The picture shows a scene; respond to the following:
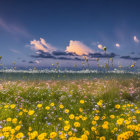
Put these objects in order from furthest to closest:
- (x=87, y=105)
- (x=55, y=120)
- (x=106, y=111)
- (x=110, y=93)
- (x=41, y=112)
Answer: (x=110, y=93) → (x=87, y=105) → (x=106, y=111) → (x=41, y=112) → (x=55, y=120)

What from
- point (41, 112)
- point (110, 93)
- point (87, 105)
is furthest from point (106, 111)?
point (41, 112)

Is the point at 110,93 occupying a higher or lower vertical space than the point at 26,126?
higher

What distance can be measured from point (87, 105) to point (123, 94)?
318 centimetres

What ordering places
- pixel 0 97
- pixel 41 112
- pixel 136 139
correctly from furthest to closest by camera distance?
pixel 0 97 < pixel 41 112 < pixel 136 139

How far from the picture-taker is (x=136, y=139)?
10.8ft

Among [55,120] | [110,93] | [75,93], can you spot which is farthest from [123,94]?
[55,120]

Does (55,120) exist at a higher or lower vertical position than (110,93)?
lower

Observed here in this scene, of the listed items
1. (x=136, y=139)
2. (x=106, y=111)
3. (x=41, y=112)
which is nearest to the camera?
(x=136, y=139)

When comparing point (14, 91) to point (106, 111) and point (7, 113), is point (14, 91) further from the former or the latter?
point (106, 111)

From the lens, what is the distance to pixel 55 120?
5184mm

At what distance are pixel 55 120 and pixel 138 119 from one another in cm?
232

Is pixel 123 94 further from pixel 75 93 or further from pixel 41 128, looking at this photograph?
pixel 41 128

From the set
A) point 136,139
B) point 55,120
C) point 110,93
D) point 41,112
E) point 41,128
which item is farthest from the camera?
point 110,93

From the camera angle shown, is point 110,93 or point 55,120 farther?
point 110,93
